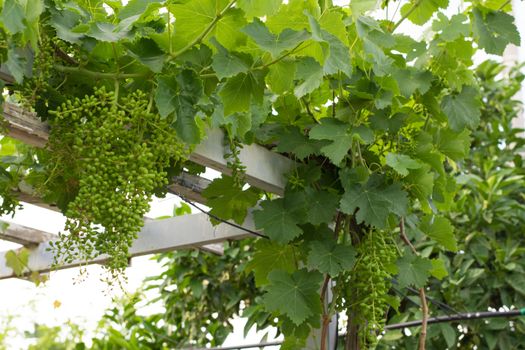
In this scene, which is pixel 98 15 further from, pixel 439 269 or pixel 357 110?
pixel 439 269

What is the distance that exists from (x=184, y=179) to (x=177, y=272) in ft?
6.03

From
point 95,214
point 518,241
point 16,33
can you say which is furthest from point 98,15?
point 518,241

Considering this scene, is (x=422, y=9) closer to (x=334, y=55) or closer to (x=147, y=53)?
(x=334, y=55)

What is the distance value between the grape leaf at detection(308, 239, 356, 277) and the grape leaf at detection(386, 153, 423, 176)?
23 cm

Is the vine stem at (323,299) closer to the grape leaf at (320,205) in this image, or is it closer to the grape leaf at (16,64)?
the grape leaf at (320,205)

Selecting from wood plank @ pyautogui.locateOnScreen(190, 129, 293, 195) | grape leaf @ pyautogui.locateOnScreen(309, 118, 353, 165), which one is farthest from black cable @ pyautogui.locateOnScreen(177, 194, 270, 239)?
grape leaf @ pyautogui.locateOnScreen(309, 118, 353, 165)

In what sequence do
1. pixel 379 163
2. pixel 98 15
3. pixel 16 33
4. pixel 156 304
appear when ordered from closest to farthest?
pixel 16 33 → pixel 98 15 → pixel 379 163 → pixel 156 304

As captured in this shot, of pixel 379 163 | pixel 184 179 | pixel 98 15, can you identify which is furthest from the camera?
pixel 184 179

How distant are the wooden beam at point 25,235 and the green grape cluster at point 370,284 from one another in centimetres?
146

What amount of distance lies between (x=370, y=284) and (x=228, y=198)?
442 millimetres

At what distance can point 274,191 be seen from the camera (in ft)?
7.10

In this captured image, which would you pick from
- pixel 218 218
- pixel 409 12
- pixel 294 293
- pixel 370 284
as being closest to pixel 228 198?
pixel 218 218

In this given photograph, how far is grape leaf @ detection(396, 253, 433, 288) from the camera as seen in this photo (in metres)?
2.07

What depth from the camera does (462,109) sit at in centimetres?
204
